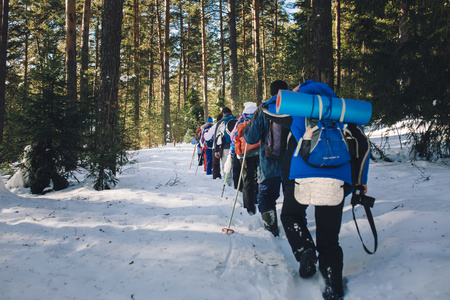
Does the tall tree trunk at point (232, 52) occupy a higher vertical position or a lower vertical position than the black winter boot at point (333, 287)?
higher

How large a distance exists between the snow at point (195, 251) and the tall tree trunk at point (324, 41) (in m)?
3.16

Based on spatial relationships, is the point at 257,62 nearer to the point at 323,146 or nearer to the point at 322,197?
the point at 323,146

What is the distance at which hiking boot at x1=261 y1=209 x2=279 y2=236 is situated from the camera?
3979mm

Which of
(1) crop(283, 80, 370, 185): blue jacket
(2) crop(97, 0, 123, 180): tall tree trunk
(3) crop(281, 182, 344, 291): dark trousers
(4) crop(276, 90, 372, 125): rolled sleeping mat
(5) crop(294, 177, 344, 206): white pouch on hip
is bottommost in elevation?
(3) crop(281, 182, 344, 291): dark trousers

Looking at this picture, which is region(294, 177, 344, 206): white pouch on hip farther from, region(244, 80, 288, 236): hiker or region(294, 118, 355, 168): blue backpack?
region(244, 80, 288, 236): hiker

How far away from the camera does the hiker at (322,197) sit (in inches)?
90.1

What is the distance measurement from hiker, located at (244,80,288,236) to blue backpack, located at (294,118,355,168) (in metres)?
1.33

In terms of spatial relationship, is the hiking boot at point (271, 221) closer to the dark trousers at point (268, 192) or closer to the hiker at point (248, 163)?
the dark trousers at point (268, 192)

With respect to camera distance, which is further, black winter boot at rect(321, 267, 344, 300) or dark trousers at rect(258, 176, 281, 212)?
dark trousers at rect(258, 176, 281, 212)

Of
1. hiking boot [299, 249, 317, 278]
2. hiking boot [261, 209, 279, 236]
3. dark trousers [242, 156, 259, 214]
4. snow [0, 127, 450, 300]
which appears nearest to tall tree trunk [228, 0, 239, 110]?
dark trousers [242, 156, 259, 214]

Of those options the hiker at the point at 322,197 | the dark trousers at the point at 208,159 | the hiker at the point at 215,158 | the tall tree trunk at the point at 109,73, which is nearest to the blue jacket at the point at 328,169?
the hiker at the point at 322,197

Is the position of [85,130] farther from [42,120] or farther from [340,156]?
[340,156]

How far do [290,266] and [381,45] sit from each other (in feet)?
19.2

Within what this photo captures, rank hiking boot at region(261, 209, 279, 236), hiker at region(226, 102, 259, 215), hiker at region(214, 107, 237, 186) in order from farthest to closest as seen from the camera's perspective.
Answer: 1. hiker at region(214, 107, 237, 186)
2. hiker at region(226, 102, 259, 215)
3. hiking boot at region(261, 209, 279, 236)
